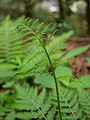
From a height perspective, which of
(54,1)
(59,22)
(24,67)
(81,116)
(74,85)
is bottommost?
(81,116)

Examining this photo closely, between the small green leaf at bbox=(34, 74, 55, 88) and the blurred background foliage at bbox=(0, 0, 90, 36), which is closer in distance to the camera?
the small green leaf at bbox=(34, 74, 55, 88)

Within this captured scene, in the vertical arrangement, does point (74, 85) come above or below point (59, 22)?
below

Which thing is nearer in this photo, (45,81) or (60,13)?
(45,81)

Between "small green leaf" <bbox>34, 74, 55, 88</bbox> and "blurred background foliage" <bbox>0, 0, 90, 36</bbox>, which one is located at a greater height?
"blurred background foliage" <bbox>0, 0, 90, 36</bbox>

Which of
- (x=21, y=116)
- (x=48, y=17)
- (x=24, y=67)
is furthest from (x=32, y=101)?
(x=48, y=17)

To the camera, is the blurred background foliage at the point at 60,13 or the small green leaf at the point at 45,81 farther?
the blurred background foliage at the point at 60,13

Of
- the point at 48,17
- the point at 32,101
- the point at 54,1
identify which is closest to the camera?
the point at 32,101

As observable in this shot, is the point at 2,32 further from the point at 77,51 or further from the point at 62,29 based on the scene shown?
the point at 62,29

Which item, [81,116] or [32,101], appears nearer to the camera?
[81,116]

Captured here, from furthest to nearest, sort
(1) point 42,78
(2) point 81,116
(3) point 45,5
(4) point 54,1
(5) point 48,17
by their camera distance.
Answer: (3) point 45,5 → (4) point 54,1 → (5) point 48,17 → (1) point 42,78 → (2) point 81,116

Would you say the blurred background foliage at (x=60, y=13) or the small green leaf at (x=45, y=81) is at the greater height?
the blurred background foliage at (x=60, y=13)

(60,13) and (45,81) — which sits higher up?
(60,13)
